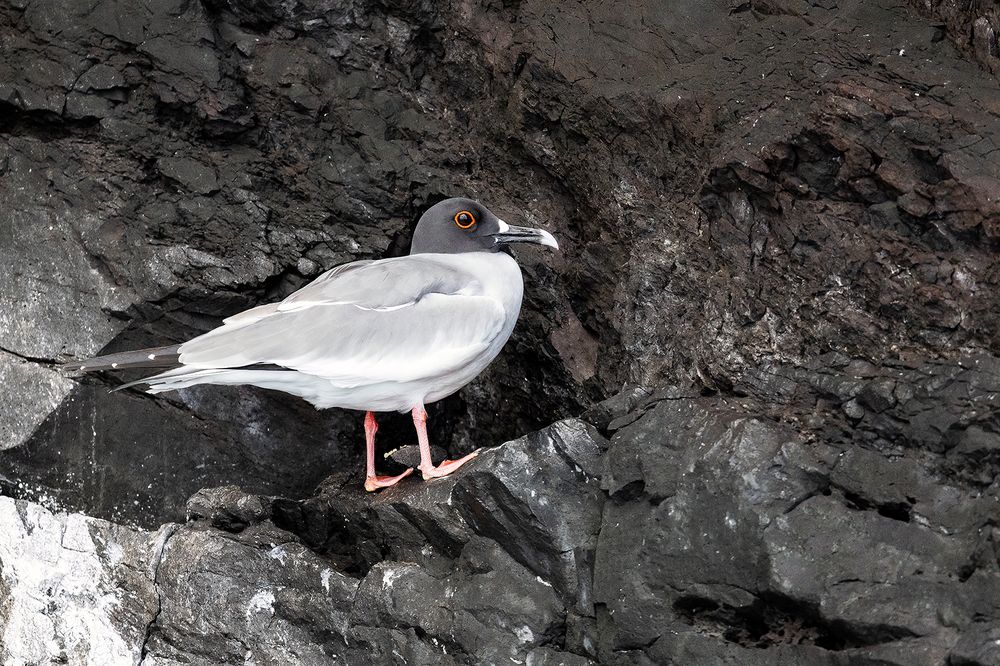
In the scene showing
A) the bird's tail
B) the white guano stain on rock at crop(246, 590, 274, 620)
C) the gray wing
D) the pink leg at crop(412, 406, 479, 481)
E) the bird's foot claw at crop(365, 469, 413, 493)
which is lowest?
the white guano stain on rock at crop(246, 590, 274, 620)

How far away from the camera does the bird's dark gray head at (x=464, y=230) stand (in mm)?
7359

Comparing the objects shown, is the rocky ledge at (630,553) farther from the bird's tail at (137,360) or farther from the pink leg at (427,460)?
the bird's tail at (137,360)

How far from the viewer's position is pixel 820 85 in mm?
6559

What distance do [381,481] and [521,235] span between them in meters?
1.80

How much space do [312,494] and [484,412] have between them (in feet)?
4.57

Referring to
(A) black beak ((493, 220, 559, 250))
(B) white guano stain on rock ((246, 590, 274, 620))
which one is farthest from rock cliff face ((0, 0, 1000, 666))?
(A) black beak ((493, 220, 559, 250))

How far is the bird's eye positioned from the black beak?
17 cm

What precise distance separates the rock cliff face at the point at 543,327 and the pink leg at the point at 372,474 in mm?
156

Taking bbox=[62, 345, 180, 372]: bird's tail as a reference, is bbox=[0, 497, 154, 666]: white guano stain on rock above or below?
below

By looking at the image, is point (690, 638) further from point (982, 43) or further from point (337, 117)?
point (337, 117)

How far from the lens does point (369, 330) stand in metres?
6.64

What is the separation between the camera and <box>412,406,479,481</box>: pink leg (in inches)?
259

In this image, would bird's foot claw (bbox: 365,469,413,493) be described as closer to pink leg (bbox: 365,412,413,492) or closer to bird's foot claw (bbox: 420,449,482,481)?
pink leg (bbox: 365,412,413,492)

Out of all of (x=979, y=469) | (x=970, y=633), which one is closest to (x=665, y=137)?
(x=979, y=469)
